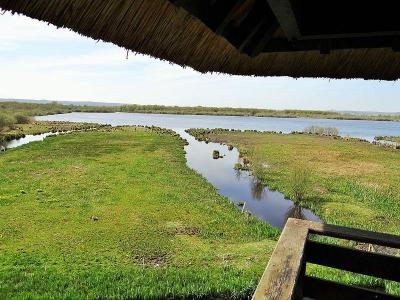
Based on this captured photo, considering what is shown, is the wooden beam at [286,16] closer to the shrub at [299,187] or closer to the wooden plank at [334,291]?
the wooden plank at [334,291]

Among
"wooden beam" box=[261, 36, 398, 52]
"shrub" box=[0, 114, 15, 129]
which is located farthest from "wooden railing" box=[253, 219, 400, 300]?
"shrub" box=[0, 114, 15, 129]

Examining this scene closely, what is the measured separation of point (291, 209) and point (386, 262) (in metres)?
17.0

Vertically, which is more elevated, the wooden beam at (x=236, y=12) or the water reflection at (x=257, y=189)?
the wooden beam at (x=236, y=12)

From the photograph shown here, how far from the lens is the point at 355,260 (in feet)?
9.50

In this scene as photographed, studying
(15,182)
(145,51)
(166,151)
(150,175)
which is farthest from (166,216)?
(166,151)

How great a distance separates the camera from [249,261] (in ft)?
38.5

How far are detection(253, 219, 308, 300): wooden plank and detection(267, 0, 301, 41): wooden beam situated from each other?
1.45m

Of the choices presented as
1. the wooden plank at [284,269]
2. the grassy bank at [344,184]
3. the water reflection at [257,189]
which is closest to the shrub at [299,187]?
the grassy bank at [344,184]

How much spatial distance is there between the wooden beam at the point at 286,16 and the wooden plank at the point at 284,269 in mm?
1455

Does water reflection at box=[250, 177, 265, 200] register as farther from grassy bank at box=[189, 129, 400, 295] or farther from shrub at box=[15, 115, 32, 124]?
shrub at box=[15, 115, 32, 124]

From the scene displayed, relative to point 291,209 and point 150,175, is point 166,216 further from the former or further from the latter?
point 150,175

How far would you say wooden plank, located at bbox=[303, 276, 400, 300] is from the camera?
2.87 m

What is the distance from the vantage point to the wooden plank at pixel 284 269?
1837 millimetres

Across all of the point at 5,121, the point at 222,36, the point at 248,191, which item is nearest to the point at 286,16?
the point at 222,36
